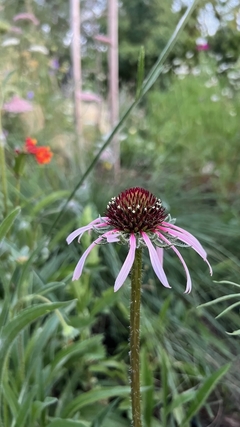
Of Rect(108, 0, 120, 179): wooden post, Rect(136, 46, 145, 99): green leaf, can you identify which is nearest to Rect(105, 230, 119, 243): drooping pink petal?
Rect(136, 46, 145, 99): green leaf

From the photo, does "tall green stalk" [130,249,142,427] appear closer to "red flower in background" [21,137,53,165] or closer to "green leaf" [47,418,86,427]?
"green leaf" [47,418,86,427]

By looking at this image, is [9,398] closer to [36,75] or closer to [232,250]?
[232,250]

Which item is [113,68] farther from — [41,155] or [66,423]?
[66,423]

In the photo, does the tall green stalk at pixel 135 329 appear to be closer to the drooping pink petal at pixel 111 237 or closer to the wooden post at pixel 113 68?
the drooping pink petal at pixel 111 237

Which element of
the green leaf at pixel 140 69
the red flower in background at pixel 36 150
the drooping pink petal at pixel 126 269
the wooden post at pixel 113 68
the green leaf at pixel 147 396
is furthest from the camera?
the wooden post at pixel 113 68

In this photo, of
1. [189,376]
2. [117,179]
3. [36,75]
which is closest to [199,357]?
[189,376]

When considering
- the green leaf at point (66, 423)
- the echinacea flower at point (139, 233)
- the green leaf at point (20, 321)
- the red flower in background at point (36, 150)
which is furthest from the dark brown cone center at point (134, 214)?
the red flower in background at point (36, 150)

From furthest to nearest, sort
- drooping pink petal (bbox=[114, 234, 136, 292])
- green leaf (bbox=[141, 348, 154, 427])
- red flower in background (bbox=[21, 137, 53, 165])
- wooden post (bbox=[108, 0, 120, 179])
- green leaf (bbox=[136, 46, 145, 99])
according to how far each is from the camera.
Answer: wooden post (bbox=[108, 0, 120, 179]), red flower in background (bbox=[21, 137, 53, 165]), green leaf (bbox=[141, 348, 154, 427]), green leaf (bbox=[136, 46, 145, 99]), drooping pink petal (bbox=[114, 234, 136, 292])
